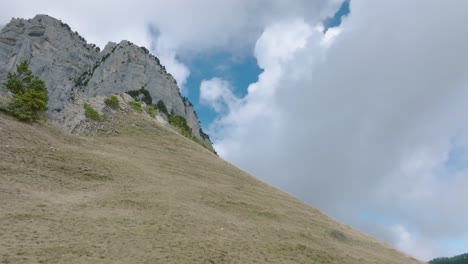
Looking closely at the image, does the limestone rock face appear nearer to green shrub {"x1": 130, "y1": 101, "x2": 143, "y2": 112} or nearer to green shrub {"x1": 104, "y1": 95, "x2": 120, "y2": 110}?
green shrub {"x1": 130, "y1": 101, "x2": 143, "y2": 112}

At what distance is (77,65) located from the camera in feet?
597

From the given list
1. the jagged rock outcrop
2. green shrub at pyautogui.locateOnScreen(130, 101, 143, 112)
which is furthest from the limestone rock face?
green shrub at pyautogui.locateOnScreen(130, 101, 143, 112)

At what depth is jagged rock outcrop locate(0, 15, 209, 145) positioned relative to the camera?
529 feet

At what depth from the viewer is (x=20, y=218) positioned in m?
24.3

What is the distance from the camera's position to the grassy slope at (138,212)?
76.1 ft

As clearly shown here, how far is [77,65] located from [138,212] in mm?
166543

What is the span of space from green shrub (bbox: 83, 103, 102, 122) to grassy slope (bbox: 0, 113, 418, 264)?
7.75 m

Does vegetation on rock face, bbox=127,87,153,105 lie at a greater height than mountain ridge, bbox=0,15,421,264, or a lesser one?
greater

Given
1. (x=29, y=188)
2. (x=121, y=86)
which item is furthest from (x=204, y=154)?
(x=121, y=86)

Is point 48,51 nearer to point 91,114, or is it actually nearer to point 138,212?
point 91,114

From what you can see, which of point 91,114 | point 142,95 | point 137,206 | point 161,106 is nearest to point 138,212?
point 137,206

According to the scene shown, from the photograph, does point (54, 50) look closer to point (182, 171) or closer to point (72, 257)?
point (182, 171)

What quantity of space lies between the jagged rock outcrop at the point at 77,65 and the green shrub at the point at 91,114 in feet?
316

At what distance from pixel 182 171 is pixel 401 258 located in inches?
907
